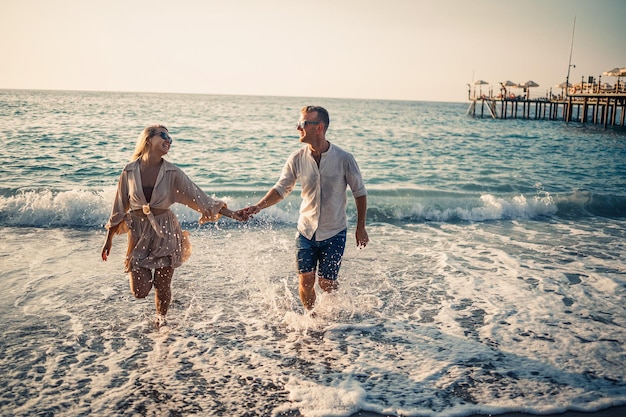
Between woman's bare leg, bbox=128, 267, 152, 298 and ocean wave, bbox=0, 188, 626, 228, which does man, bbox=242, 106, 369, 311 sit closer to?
woman's bare leg, bbox=128, 267, 152, 298

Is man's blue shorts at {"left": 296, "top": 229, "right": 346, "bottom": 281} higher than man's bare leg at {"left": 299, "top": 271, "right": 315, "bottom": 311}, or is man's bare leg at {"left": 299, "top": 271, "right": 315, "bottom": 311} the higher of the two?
man's blue shorts at {"left": 296, "top": 229, "right": 346, "bottom": 281}

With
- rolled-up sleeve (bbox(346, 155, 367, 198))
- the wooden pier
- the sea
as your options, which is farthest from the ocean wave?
the wooden pier

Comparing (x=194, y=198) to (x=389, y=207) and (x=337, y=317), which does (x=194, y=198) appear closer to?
(x=337, y=317)

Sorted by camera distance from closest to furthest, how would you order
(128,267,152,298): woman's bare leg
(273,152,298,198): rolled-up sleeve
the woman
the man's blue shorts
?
the woman, (128,267,152,298): woman's bare leg, the man's blue shorts, (273,152,298,198): rolled-up sleeve

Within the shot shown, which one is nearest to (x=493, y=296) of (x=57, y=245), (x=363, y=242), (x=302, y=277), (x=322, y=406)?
(x=363, y=242)

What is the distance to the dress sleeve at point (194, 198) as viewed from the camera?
14.8 ft

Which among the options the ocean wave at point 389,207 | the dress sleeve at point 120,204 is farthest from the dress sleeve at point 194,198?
the ocean wave at point 389,207

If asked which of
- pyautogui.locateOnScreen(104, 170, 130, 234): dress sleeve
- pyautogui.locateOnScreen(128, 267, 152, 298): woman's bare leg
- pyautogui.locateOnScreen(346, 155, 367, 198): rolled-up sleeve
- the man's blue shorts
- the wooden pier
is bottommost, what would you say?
pyautogui.locateOnScreen(128, 267, 152, 298): woman's bare leg

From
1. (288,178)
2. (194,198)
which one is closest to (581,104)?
(288,178)

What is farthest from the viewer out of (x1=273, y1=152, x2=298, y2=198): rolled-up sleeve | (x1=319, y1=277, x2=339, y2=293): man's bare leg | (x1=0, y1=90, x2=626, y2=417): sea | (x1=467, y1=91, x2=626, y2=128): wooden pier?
(x1=467, y1=91, x2=626, y2=128): wooden pier

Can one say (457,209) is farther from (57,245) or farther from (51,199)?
(51,199)

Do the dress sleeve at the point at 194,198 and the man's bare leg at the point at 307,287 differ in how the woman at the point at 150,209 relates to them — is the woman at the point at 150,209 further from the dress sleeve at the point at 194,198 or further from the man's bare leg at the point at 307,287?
the man's bare leg at the point at 307,287

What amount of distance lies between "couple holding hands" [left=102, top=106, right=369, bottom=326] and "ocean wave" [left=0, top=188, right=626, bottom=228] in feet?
18.4

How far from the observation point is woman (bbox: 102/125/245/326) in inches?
169
